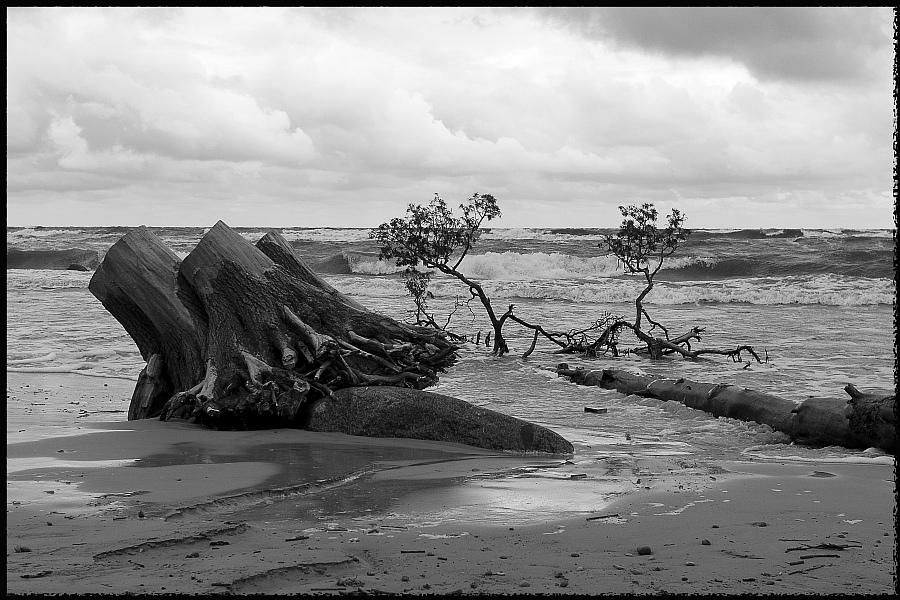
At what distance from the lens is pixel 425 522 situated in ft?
16.6

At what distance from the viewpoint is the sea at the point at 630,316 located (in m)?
10.8

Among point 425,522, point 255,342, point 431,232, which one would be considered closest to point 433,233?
point 431,232

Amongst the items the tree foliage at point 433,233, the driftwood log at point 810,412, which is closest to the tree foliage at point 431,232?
the tree foliage at point 433,233

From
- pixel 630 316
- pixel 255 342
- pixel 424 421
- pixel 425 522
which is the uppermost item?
pixel 255 342

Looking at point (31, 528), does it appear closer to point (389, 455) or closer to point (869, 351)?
point (389, 455)

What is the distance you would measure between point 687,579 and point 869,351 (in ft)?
55.6

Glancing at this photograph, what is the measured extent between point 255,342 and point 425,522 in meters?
5.55

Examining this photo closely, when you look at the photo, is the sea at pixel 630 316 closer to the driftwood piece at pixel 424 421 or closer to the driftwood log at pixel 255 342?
the driftwood piece at pixel 424 421

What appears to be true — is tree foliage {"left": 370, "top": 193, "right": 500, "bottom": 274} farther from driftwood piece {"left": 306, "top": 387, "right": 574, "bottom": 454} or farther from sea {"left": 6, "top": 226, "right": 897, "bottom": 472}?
driftwood piece {"left": 306, "top": 387, "right": 574, "bottom": 454}

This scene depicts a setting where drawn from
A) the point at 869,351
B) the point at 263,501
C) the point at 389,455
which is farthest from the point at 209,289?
the point at 869,351

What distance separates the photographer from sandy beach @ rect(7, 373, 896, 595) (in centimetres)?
386

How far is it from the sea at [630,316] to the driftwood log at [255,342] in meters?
1.21

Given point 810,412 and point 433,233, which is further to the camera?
point 433,233

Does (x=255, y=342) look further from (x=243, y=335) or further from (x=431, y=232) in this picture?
(x=431, y=232)
